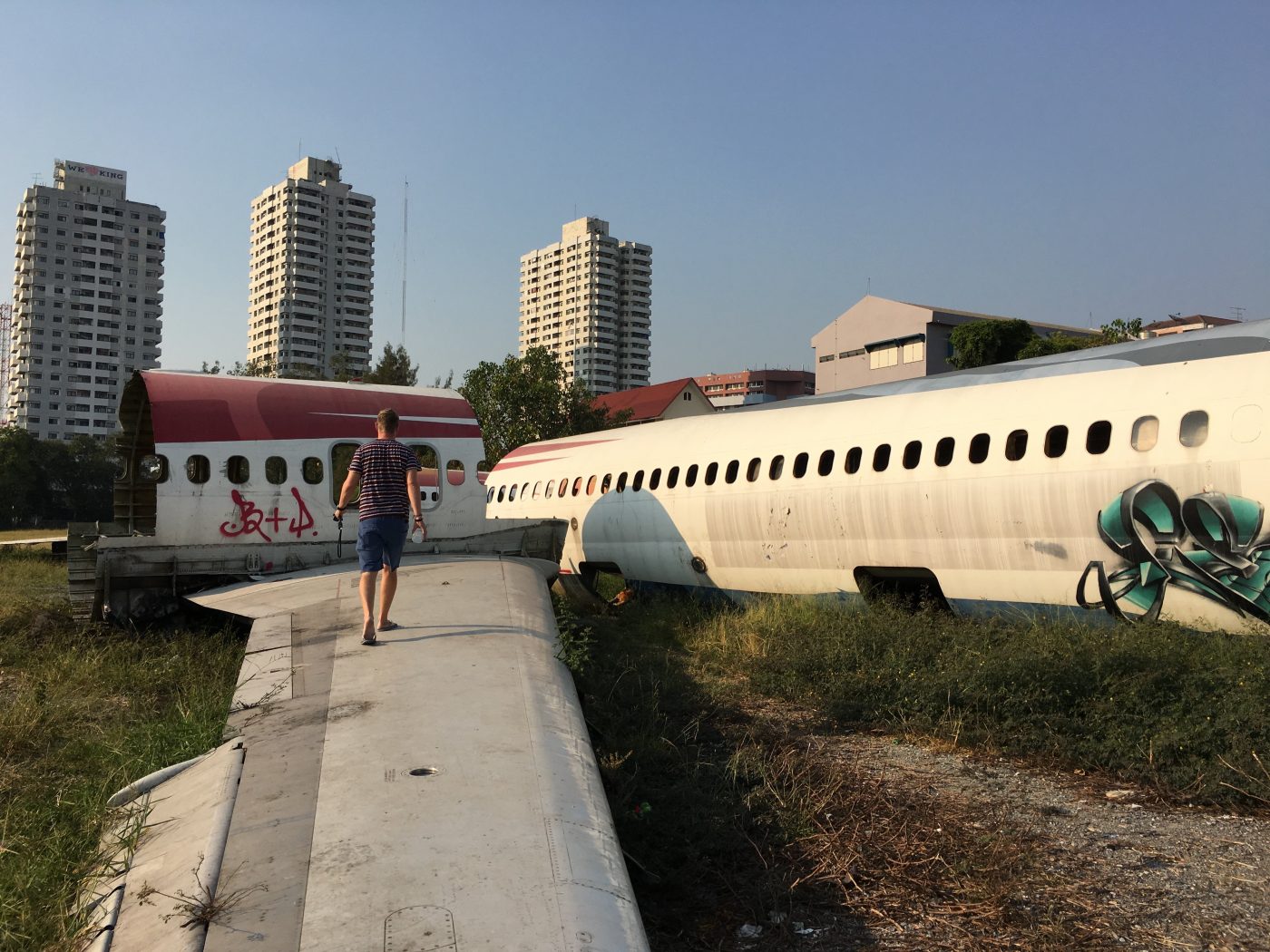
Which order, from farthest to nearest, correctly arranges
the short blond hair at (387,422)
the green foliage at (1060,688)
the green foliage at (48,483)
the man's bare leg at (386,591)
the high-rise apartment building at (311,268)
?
the high-rise apartment building at (311,268) < the green foliage at (48,483) < the short blond hair at (387,422) < the man's bare leg at (386,591) < the green foliage at (1060,688)

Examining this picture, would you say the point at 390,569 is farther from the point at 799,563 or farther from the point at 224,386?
the point at 799,563

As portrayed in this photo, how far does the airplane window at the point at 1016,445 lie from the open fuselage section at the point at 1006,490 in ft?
0.07

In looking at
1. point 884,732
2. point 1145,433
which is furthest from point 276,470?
point 1145,433

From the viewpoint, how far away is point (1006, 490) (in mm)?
11812

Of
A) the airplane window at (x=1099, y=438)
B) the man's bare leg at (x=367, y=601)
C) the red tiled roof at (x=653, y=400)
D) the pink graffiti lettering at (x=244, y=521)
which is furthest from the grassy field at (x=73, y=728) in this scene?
the red tiled roof at (x=653, y=400)

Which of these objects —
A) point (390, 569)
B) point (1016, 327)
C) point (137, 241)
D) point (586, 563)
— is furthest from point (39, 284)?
point (390, 569)

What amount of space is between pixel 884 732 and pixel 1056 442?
4.64 metres

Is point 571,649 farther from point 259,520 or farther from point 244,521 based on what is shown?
point 244,521

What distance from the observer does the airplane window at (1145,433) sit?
1059 centimetres

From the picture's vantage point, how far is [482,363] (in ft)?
140

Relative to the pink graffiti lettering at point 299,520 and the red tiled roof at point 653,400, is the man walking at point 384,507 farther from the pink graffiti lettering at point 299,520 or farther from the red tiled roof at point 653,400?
the red tiled roof at point 653,400

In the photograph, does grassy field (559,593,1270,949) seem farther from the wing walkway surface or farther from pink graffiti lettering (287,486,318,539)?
pink graffiti lettering (287,486,318,539)

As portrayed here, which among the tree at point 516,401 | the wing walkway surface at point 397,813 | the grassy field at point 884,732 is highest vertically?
the tree at point 516,401

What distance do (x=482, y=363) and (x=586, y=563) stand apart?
79.7 feet
